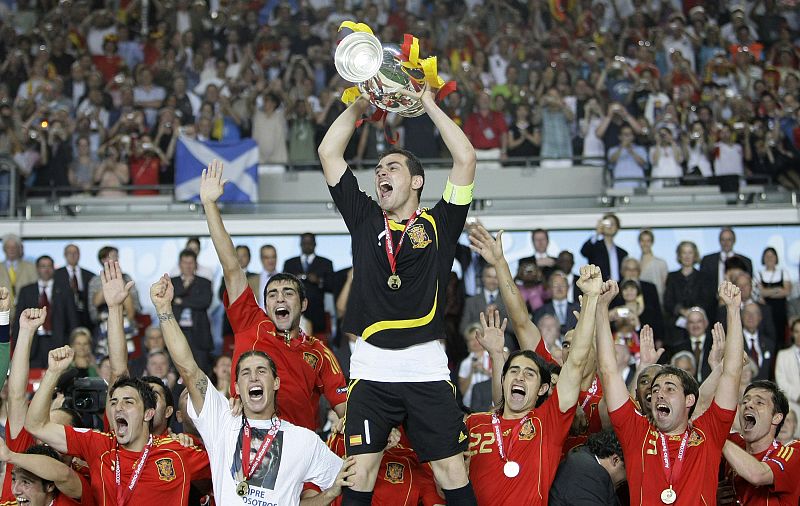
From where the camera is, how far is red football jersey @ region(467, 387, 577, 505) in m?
7.26

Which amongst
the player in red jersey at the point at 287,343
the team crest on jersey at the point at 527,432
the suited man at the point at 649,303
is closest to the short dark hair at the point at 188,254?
the suited man at the point at 649,303

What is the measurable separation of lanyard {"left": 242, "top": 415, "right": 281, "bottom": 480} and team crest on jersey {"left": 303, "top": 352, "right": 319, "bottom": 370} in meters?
1.01

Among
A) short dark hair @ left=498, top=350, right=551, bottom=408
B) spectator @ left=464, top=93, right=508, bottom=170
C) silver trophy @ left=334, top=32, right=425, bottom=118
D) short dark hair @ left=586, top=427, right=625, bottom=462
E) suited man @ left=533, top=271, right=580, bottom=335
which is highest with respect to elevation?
spectator @ left=464, top=93, right=508, bottom=170

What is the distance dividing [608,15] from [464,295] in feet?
25.5

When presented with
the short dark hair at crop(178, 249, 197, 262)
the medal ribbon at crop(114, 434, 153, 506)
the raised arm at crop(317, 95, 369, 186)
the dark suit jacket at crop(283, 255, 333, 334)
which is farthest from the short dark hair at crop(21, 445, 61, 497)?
the short dark hair at crop(178, 249, 197, 262)

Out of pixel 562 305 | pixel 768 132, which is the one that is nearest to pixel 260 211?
pixel 562 305

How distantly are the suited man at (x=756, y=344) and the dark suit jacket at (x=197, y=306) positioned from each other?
5745mm

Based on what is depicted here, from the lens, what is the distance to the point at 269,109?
632 inches

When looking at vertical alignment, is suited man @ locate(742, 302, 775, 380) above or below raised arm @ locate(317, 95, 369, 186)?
below

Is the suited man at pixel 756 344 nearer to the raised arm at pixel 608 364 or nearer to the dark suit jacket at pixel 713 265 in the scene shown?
the dark suit jacket at pixel 713 265

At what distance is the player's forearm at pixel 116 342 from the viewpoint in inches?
303

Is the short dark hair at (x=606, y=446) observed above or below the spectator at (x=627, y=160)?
below

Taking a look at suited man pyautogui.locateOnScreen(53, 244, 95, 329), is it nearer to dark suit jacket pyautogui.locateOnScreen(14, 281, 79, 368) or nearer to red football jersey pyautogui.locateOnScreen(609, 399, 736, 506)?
dark suit jacket pyautogui.locateOnScreen(14, 281, 79, 368)

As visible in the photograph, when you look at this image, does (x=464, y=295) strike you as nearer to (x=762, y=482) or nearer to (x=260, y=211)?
(x=260, y=211)
